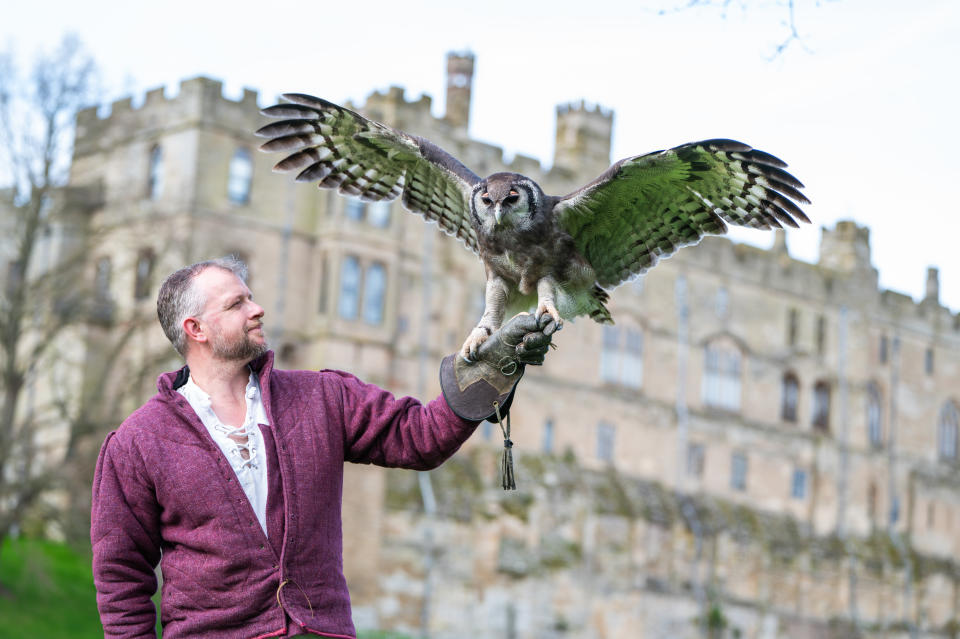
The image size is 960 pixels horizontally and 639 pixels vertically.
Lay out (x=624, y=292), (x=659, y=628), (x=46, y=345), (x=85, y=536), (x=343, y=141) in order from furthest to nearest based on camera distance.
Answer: (x=624, y=292) → (x=659, y=628) → (x=46, y=345) → (x=85, y=536) → (x=343, y=141)

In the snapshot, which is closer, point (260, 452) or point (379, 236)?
point (260, 452)

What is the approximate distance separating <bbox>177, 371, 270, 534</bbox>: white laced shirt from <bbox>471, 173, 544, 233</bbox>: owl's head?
1.25 meters

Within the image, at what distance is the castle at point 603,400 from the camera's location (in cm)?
4312

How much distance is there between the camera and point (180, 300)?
677 cm

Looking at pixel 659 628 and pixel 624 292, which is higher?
pixel 624 292

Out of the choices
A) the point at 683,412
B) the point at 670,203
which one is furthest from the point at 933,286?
the point at 670,203

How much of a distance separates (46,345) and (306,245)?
10896mm

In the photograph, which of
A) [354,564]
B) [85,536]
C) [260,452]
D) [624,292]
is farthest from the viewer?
[624,292]

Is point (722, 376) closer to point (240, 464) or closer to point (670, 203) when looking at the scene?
point (670, 203)

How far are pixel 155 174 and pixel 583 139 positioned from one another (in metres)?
13.0

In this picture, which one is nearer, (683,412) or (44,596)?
A: (44,596)

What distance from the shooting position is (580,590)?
151ft

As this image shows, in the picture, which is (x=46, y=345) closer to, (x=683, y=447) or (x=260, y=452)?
(x=683, y=447)

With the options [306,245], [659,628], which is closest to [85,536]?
[306,245]
